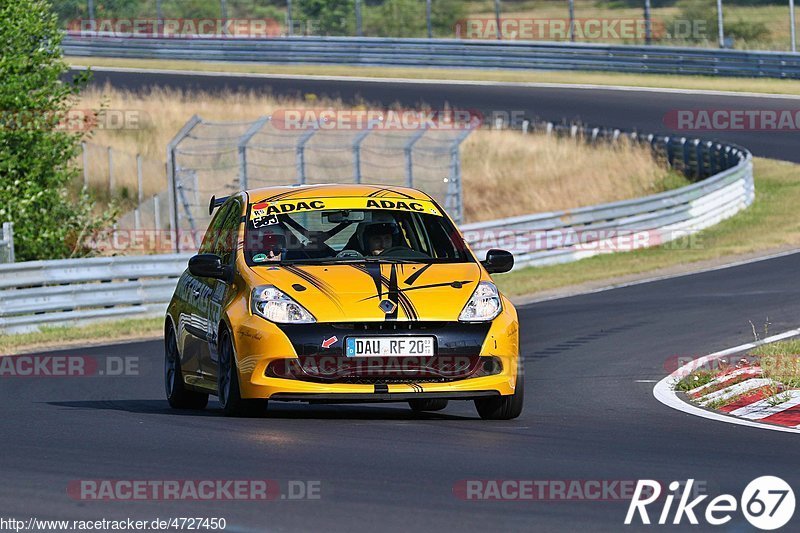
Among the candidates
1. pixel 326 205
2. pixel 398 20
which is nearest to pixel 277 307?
pixel 326 205

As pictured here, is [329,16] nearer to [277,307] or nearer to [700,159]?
[700,159]

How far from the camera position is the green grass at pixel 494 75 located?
42.7 m

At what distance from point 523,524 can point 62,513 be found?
1.89 meters

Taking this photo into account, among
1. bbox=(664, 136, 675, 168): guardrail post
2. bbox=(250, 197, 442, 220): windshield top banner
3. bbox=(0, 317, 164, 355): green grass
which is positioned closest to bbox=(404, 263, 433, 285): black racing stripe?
bbox=(250, 197, 442, 220): windshield top banner

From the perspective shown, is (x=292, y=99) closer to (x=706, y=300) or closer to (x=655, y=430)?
(x=706, y=300)

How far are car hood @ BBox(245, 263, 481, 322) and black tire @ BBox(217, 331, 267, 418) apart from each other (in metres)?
0.50

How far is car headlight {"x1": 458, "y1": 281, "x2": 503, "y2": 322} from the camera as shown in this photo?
945 centimetres

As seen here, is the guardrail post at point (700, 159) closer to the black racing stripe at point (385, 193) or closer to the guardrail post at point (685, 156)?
the guardrail post at point (685, 156)

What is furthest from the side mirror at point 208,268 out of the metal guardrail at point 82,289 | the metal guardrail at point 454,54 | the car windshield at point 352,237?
the metal guardrail at point 454,54

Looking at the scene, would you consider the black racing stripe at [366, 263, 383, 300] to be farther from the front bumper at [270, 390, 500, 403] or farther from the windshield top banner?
the windshield top banner

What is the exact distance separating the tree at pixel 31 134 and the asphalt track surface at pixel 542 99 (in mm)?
16676

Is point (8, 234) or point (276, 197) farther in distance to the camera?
point (8, 234)

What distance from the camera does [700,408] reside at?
10516mm

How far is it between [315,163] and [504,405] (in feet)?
79.2
